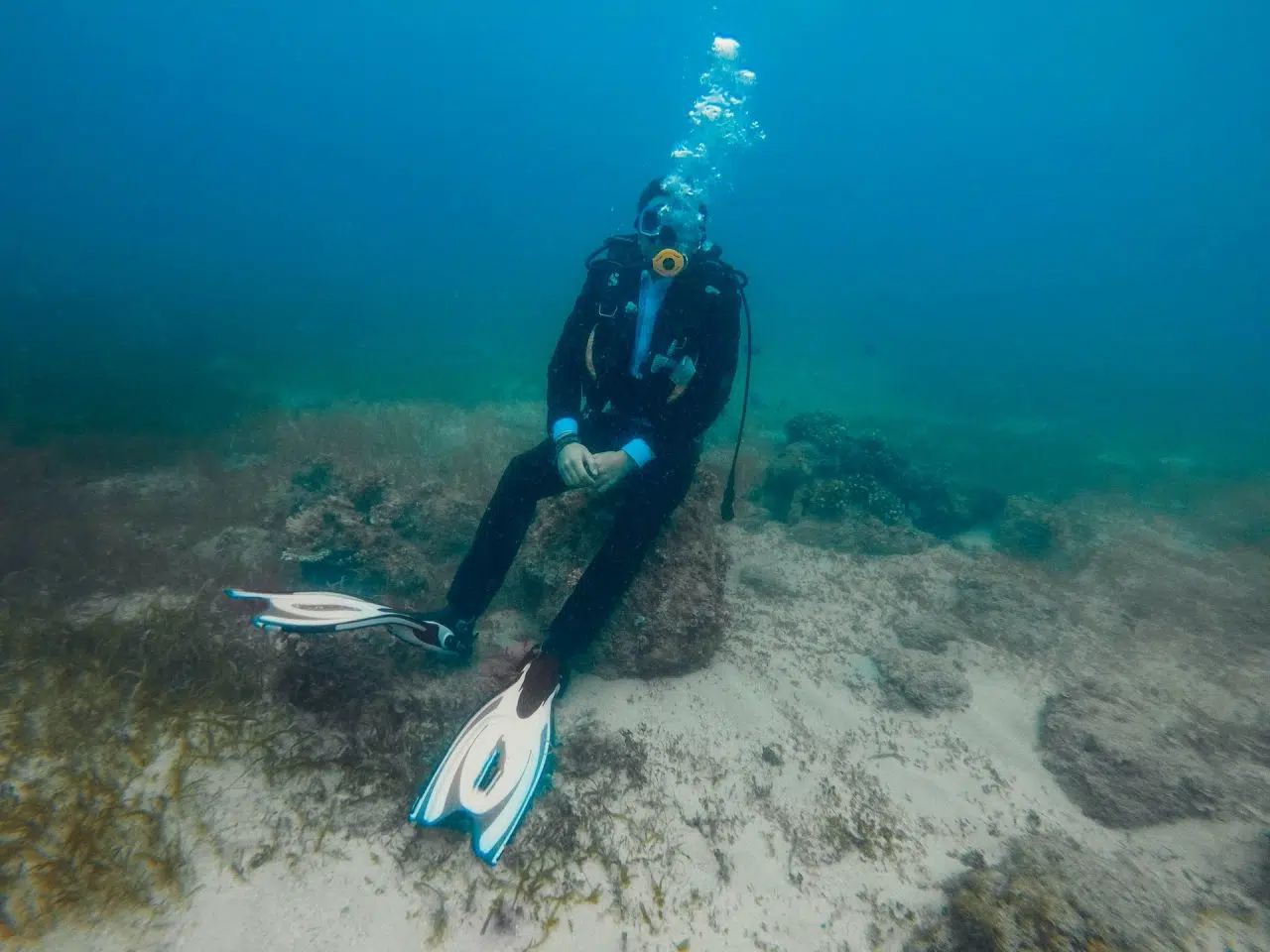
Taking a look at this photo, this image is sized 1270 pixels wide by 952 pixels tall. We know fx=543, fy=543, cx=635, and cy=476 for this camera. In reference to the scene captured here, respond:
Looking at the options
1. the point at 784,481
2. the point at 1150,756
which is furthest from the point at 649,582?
the point at 784,481

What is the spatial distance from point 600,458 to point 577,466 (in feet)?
0.75

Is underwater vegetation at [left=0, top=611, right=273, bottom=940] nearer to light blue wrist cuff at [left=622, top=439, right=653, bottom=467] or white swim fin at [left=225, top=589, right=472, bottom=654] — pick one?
white swim fin at [left=225, top=589, right=472, bottom=654]

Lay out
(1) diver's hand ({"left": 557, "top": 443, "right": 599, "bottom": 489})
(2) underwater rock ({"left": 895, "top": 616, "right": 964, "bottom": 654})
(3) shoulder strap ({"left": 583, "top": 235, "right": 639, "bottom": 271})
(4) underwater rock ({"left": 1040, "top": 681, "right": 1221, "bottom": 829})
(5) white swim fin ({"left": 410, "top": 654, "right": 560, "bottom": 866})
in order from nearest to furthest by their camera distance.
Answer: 1. (5) white swim fin ({"left": 410, "top": 654, "right": 560, "bottom": 866})
2. (4) underwater rock ({"left": 1040, "top": 681, "right": 1221, "bottom": 829})
3. (1) diver's hand ({"left": 557, "top": 443, "right": 599, "bottom": 489})
4. (3) shoulder strap ({"left": 583, "top": 235, "right": 639, "bottom": 271})
5. (2) underwater rock ({"left": 895, "top": 616, "right": 964, "bottom": 654})

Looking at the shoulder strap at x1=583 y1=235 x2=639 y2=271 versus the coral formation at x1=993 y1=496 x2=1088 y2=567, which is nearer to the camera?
the shoulder strap at x1=583 y1=235 x2=639 y2=271

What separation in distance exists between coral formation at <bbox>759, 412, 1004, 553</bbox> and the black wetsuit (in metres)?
3.97

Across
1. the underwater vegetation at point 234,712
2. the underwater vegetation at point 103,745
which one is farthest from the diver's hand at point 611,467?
the underwater vegetation at point 103,745

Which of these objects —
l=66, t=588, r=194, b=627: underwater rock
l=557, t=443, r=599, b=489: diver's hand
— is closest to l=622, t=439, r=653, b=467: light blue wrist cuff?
l=557, t=443, r=599, b=489: diver's hand

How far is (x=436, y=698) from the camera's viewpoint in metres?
3.83

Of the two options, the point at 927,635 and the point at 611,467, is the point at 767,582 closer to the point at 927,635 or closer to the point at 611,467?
the point at 927,635

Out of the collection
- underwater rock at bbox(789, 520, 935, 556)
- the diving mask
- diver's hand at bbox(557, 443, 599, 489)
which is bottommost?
underwater rock at bbox(789, 520, 935, 556)

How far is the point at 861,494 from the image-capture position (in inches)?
344

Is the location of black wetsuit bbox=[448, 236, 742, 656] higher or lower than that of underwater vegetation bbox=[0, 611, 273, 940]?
higher

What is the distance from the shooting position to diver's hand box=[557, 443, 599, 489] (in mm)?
3857

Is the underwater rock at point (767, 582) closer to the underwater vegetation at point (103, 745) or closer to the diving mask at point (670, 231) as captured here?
the diving mask at point (670, 231)
